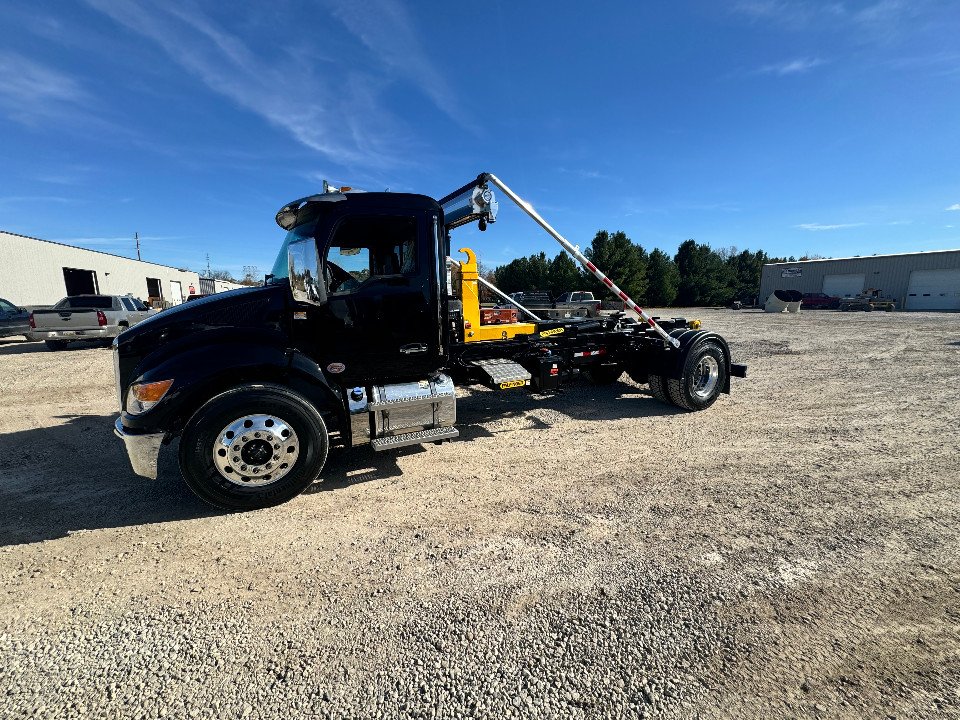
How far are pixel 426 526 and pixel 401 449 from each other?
1.70 meters

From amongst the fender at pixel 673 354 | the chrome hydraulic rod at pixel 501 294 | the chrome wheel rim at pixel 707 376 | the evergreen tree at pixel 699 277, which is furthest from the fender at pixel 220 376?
the evergreen tree at pixel 699 277

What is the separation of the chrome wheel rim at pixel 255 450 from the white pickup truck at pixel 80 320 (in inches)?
468

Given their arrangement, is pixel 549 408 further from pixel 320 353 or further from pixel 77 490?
pixel 77 490

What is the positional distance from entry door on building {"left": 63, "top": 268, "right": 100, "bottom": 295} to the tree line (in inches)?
1515

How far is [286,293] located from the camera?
157 inches

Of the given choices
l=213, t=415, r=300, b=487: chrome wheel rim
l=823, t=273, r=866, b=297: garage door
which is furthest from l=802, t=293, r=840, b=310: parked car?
l=213, t=415, r=300, b=487: chrome wheel rim

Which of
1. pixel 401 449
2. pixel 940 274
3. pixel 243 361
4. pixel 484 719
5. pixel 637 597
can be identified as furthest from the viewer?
pixel 940 274

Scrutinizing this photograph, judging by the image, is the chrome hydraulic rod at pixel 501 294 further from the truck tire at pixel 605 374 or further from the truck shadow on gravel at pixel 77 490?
the truck shadow on gravel at pixel 77 490

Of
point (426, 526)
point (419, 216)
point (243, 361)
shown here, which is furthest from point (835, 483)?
point (243, 361)

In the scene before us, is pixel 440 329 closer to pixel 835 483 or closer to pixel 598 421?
pixel 598 421

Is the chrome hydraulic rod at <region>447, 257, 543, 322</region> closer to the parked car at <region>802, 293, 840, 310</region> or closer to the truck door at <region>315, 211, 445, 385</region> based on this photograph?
the truck door at <region>315, 211, 445, 385</region>

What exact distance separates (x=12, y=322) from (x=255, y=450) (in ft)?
61.7

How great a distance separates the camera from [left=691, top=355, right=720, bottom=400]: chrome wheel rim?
6199mm

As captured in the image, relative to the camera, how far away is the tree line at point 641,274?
4753cm
